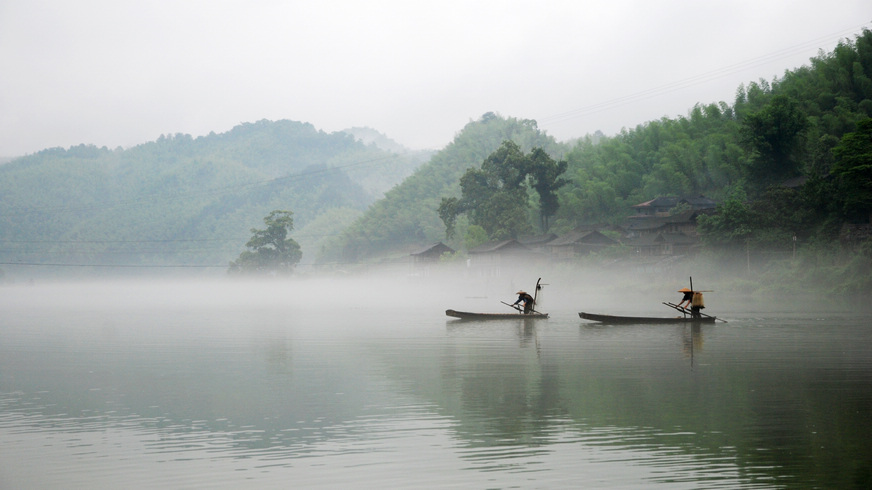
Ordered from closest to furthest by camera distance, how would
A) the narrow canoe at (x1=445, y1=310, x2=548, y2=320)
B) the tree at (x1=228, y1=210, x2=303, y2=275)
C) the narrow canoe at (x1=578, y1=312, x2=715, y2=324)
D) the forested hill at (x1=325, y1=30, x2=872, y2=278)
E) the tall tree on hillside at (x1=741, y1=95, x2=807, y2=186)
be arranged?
1. the narrow canoe at (x1=578, y1=312, x2=715, y2=324)
2. the narrow canoe at (x1=445, y1=310, x2=548, y2=320)
3. the forested hill at (x1=325, y1=30, x2=872, y2=278)
4. the tall tree on hillside at (x1=741, y1=95, x2=807, y2=186)
5. the tree at (x1=228, y1=210, x2=303, y2=275)

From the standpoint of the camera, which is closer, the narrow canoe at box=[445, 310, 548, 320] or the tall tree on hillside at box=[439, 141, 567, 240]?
the narrow canoe at box=[445, 310, 548, 320]

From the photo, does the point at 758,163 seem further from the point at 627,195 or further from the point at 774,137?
the point at 627,195

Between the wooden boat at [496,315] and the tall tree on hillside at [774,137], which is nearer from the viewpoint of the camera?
the wooden boat at [496,315]

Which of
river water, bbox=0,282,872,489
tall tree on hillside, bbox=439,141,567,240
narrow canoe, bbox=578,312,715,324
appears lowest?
river water, bbox=0,282,872,489

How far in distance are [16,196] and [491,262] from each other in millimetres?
138640

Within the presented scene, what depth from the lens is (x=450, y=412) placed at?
17625 mm

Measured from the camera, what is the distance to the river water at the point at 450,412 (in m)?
12.7

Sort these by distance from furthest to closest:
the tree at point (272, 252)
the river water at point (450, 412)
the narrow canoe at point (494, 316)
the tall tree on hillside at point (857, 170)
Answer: the tree at point (272, 252) < the tall tree on hillside at point (857, 170) < the narrow canoe at point (494, 316) < the river water at point (450, 412)

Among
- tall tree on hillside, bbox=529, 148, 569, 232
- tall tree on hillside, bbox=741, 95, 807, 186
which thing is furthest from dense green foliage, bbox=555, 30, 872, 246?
tall tree on hillside, bbox=529, 148, 569, 232

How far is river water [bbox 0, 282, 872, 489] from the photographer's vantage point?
41.7ft

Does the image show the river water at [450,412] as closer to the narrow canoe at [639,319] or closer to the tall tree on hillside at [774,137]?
the narrow canoe at [639,319]

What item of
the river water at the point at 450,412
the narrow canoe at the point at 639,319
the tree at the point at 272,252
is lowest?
the river water at the point at 450,412

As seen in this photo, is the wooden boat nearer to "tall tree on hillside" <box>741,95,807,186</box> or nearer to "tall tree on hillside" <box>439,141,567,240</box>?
"tall tree on hillside" <box>741,95,807,186</box>

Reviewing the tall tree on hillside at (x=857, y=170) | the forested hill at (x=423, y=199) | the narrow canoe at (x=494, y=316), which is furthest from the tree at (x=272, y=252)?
the tall tree on hillside at (x=857, y=170)
